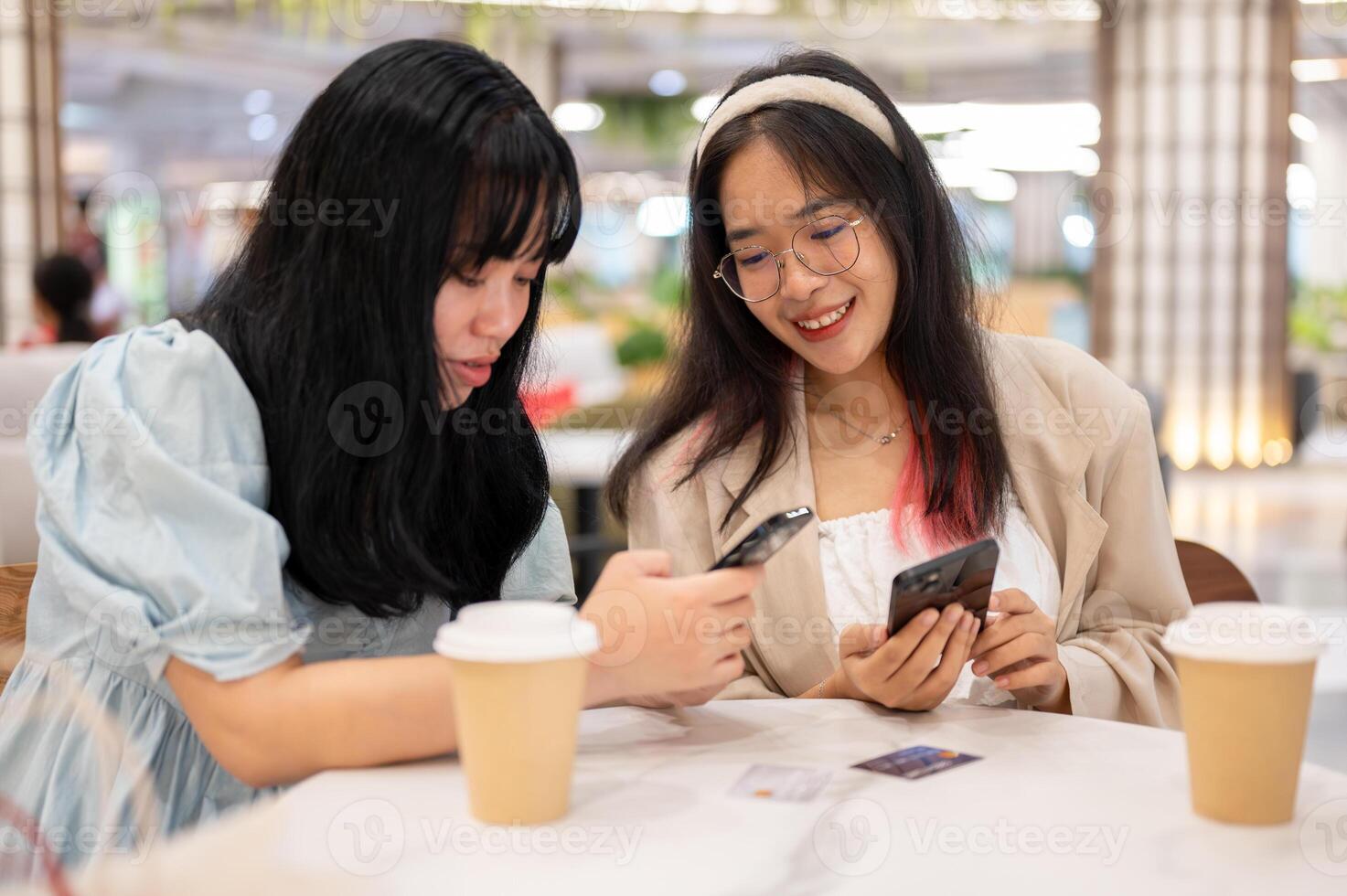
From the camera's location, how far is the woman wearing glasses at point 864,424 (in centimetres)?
178

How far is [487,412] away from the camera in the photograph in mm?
1471

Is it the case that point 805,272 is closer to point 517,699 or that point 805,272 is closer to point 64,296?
point 517,699

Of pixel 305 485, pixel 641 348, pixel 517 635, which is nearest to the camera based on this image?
pixel 517 635

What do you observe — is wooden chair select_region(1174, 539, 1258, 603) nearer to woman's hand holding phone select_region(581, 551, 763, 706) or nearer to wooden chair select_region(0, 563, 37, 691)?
woman's hand holding phone select_region(581, 551, 763, 706)

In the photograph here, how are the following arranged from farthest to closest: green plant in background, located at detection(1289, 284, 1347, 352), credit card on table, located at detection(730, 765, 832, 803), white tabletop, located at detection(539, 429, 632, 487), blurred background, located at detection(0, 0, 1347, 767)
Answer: green plant in background, located at detection(1289, 284, 1347, 352)
blurred background, located at detection(0, 0, 1347, 767)
white tabletop, located at detection(539, 429, 632, 487)
credit card on table, located at detection(730, 765, 832, 803)

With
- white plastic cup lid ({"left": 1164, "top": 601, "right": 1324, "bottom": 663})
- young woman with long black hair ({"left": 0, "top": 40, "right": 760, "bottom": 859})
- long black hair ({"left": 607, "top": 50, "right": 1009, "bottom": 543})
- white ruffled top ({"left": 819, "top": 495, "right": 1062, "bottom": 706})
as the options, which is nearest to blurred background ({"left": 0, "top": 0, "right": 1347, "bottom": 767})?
long black hair ({"left": 607, "top": 50, "right": 1009, "bottom": 543})

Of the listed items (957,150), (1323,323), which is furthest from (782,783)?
(957,150)

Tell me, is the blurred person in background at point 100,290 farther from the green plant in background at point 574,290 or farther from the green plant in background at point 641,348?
the green plant in background at point 641,348

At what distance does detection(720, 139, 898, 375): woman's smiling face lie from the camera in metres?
1.79

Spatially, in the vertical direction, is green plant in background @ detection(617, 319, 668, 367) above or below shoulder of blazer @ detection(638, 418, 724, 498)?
below

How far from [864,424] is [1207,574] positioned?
544mm

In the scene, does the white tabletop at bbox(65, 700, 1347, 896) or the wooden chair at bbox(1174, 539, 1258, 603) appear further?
the wooden chair at bbox(1174, 539, 1258, 603)

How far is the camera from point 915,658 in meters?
1.30

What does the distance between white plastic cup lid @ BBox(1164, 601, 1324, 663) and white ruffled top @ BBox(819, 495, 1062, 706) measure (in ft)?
2.56
